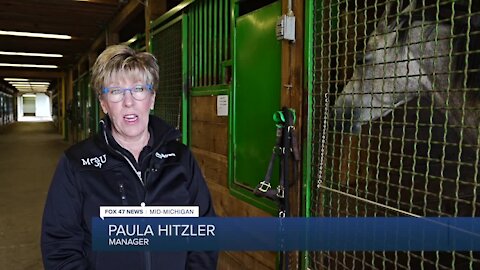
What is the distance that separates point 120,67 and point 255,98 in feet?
3.73

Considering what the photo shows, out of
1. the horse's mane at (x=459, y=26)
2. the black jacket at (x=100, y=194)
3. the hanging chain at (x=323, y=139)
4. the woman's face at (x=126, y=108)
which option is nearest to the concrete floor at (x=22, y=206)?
the black jacket at (x=100, y=194)

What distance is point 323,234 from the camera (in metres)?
1.72

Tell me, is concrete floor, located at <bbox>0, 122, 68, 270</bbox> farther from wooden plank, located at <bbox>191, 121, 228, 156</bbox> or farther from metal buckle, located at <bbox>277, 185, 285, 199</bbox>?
metal buckle, located at <bbox>277, 185, 285, 199</bbox>

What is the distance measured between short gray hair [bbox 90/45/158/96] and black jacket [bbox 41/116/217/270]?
149 millimetres

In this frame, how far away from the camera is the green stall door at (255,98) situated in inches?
85.6

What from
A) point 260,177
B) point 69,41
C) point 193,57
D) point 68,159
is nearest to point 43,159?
point 69,41

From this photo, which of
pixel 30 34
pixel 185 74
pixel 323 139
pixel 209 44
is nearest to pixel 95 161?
pixel 323 139

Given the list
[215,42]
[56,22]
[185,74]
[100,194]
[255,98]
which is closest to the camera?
[100,194]

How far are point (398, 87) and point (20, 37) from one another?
8.12 meters

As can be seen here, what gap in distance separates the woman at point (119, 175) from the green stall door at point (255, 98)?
870 mm

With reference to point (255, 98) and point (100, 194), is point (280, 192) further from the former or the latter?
point (100, 194)

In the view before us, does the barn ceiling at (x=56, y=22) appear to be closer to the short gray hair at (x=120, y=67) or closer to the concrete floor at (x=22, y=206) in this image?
the concrete floor at (x=22, y=206)

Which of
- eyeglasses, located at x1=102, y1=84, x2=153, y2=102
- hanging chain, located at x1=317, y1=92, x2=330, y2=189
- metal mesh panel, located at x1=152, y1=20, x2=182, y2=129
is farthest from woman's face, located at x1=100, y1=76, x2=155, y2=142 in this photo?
metal mesh panel, located at x1=152, y1=20, x2=182, y2=129

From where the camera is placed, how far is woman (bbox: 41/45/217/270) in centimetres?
124
